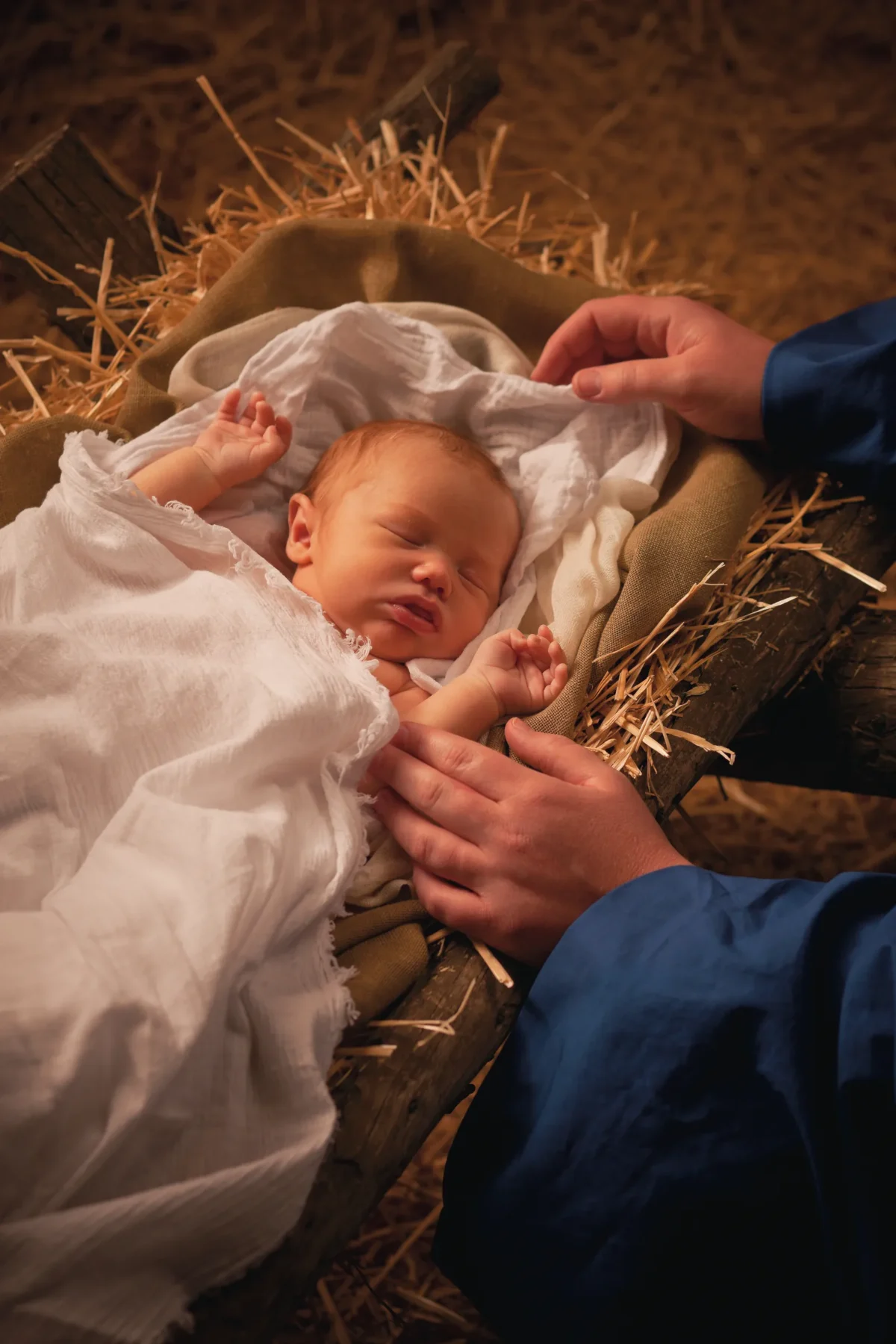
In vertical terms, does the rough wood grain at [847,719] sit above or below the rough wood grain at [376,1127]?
below

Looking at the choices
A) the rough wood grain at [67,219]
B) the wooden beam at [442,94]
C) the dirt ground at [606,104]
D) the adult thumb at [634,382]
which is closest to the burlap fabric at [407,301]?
the adult thumb at [634,382]

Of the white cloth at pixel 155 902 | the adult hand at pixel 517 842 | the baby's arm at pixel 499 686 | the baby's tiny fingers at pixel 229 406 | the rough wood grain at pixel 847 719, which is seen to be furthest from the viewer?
the rough wood grain at pixel 847 719

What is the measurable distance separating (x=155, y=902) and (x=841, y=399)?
1.14 m

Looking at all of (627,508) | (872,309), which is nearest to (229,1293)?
(627,508)

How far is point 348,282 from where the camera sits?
1818 millimetres

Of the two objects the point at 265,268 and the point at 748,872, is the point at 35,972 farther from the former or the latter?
the point at 748,872

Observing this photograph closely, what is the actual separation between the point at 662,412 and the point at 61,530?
893 mm

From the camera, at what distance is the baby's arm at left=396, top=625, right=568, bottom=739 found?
1.32 metres

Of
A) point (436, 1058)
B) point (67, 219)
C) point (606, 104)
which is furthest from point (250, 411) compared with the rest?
point (606, 104)

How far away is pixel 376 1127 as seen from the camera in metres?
0.99

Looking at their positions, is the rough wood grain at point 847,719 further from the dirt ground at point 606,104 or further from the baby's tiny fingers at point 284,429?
the dirt ground at point 606,104

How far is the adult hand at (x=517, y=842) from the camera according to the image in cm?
112

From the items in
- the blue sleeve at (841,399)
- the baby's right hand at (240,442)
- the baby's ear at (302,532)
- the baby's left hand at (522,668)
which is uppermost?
the baby's right hand at (240,442)

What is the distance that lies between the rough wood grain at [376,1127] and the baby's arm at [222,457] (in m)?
0.71
